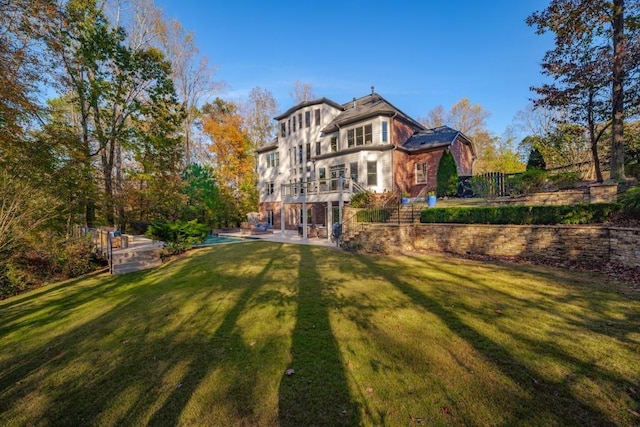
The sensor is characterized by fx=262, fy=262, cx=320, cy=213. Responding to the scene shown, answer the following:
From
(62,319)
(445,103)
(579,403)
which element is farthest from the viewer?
(445,103)

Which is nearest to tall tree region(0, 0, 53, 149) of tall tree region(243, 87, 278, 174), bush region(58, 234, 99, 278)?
bush region(58, 234, 99, 278)

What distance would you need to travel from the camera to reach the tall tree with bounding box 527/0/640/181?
35.1 ft

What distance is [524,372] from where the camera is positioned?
3297 mm

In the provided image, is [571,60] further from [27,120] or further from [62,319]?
[27,120]

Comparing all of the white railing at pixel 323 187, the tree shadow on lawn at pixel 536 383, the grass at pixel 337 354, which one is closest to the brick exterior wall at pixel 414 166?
the white railing at pixel 323 187

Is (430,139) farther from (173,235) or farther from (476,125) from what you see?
(476,125)

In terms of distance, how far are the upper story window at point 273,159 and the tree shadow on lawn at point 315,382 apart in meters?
24.5

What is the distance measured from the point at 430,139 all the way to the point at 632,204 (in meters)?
15.2

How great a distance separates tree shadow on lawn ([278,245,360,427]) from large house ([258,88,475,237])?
39.6 feet

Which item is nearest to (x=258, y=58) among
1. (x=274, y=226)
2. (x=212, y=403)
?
(x=274, y=226)

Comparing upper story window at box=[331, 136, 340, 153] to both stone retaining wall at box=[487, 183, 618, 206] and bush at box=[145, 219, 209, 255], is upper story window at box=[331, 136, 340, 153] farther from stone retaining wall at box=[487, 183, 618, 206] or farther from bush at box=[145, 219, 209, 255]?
bush at box=[145, 219, 209, 255]

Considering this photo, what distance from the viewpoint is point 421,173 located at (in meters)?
21.3

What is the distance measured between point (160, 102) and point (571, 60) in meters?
24.2

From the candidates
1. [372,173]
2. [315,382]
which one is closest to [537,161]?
[372,173]
